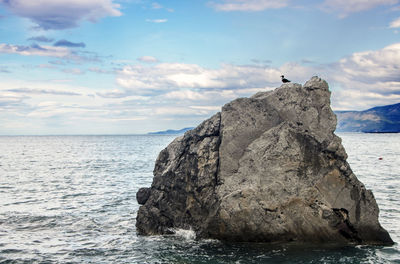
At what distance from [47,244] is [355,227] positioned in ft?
46.6

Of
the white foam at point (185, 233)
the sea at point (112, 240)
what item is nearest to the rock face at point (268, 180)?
the white foam at point (185, 233)

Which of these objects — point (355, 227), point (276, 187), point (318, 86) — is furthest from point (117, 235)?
point (318, 86)

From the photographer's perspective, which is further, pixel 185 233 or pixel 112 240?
pixel 185 233

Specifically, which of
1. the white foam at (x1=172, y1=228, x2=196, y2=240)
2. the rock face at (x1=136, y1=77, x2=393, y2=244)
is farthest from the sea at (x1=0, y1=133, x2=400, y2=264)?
the rock face at (x1=136, y1=77, x2=393, y2=244)

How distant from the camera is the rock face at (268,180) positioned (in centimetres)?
1585

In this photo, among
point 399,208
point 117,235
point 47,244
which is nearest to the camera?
point 47,244

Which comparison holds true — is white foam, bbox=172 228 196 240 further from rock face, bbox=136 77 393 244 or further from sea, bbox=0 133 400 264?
rock face, bbox=136 77 393 244

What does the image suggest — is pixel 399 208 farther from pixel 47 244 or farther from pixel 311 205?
pixel 47 244

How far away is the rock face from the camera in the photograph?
15.9 m

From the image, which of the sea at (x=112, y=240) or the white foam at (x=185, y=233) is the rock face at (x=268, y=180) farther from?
the sea at (x=112, y=240)

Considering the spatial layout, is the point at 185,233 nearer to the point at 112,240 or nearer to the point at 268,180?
the point at 112,240

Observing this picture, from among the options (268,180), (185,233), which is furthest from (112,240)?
(268,180)

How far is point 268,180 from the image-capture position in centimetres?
1630

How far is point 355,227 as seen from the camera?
15.9 metres
